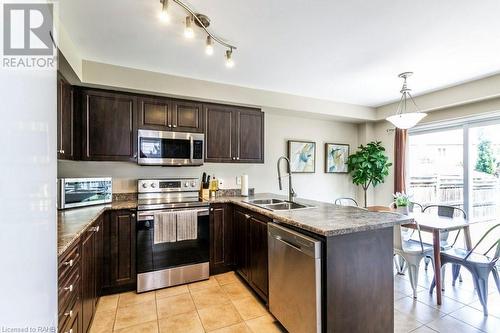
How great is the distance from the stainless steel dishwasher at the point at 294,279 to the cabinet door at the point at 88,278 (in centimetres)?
149

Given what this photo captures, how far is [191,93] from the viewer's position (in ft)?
10.3

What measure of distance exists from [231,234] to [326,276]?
173 centimetres

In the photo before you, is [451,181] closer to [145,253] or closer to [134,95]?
[145,253]

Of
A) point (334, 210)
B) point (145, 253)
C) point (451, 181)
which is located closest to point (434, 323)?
point (334, 210)

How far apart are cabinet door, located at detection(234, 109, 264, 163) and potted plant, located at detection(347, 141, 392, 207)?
2110 mm

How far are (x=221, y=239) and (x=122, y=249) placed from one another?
1143 millimetres

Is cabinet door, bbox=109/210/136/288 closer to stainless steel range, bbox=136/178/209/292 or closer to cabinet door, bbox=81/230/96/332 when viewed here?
stainless steel range, bbox=136/178/209/292

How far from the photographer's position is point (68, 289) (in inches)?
54.8

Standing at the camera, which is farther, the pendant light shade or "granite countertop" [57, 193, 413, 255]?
the pendant light shade

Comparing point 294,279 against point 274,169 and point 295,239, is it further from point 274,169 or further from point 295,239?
Result: point 274,169

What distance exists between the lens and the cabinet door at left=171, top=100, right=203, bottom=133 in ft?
10.2

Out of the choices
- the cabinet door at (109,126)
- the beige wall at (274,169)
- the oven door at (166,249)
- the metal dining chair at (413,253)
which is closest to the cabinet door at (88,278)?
the oven door at (166,249)

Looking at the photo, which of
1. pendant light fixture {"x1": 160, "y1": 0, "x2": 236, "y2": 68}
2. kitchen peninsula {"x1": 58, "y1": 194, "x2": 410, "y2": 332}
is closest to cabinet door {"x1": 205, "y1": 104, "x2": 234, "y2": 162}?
pendant light fixture {"x1": 160, "y1": 0, "x2": 236, "y2": 68}

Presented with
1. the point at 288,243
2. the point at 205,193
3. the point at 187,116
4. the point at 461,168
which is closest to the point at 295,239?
the point at 288,243
